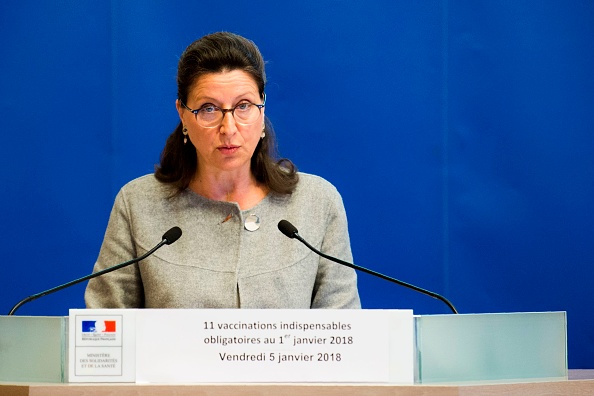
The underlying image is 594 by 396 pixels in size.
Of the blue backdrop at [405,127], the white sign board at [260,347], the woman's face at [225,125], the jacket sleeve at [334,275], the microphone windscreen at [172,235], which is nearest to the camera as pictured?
the white sign board at [260,347]

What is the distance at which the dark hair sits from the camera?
79.2 inches

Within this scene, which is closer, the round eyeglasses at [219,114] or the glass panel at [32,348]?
the glass panel at [32,348]

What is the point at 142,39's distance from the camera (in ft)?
Result: 8.67

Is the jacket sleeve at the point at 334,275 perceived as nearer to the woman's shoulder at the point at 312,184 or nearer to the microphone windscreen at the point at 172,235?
the woman's shoulder at the point at 312,184

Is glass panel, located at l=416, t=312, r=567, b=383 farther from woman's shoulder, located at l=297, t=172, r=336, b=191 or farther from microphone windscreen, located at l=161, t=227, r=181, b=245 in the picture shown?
woman's shoulder, located at l=297, t=172, r=336, b=191

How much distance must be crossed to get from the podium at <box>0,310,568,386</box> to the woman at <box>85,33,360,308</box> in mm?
590

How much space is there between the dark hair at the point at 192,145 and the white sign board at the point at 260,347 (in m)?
0.80

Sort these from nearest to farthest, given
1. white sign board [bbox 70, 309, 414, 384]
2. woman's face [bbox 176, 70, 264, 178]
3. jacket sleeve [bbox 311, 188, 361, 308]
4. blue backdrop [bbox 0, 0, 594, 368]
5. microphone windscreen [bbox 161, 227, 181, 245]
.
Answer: white sign board [bbox 70, 309, 414, 384]
microphone windscreen [bbox 161, 227, 181, 245]
woman's face [bbox 176, 70, 264, 178]
jacket sleeve [bbox 311, 188, 361, 308]
blue backdrop [bbox 0, 0, 594, 368]

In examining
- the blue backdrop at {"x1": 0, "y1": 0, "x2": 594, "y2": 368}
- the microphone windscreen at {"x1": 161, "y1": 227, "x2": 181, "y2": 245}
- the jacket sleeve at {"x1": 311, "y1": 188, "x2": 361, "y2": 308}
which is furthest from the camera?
the blue backdrop at {"x1": 0, "y1": 0, "x2": 594, "y2": 368}

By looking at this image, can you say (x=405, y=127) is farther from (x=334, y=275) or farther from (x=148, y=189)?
(x=148, y=189)

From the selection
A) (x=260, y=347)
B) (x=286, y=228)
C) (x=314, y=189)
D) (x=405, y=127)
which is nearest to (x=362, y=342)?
(x=260, y=347)

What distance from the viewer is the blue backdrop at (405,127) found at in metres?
2.63

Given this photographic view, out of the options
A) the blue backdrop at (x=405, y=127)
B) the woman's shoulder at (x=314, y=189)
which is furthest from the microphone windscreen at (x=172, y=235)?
the blue backdrop at (x=405, y=127)

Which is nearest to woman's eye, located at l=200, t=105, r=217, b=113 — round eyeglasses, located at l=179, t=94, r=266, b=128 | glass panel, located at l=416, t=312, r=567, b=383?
round eyeglasses, located at l=179, t=94, r=266, b=128
